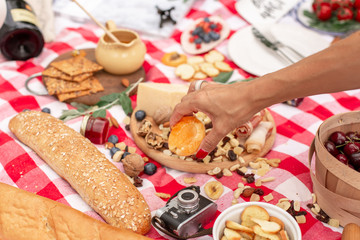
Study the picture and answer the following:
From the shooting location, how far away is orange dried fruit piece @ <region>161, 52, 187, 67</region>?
6.11ft

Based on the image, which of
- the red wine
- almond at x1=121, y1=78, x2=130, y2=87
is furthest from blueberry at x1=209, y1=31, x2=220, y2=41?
the red wine

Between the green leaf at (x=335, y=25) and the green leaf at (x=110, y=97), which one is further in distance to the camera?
the green leaf at (x=335, y=25)

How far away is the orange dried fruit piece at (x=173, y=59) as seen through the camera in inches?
73.3

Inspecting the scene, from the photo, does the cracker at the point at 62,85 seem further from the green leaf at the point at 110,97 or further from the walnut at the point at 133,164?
the walnut at the point at 133,164

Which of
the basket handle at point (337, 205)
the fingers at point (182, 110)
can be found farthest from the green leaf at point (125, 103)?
the basket handle at point (337, 205)

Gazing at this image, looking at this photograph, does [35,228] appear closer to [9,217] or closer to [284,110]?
[9,217]

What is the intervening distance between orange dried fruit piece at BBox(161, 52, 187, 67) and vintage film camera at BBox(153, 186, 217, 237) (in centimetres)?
87

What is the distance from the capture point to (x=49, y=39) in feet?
6.46

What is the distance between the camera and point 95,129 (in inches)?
54.7

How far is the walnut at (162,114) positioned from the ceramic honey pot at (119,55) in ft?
1.10

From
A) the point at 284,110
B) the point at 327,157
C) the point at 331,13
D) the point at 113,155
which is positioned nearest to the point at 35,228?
the point at 113,155

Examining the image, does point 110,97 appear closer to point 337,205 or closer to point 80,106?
point 80,106

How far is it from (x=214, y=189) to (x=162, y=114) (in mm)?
332

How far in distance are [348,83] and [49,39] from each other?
149 centimetres
